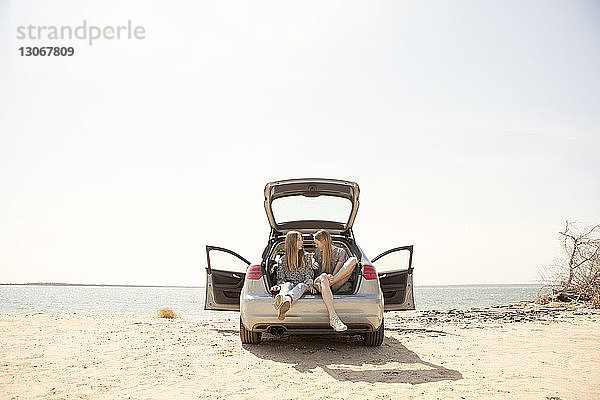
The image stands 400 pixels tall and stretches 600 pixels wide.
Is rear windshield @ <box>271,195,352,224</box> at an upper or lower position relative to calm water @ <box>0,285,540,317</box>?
upper

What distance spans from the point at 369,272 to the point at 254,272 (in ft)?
4.69

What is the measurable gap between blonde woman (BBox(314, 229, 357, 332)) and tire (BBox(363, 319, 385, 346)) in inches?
32.6

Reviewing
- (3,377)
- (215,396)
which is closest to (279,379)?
(215,396)

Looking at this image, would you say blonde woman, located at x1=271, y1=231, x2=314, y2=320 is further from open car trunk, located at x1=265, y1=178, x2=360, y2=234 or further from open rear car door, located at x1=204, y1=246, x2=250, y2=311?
open rear car door, located at x1=204, y1=246, x2=250, y2=311

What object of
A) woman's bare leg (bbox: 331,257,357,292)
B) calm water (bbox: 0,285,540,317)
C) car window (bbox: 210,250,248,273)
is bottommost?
calm water (bbox: 0,285,540,317)

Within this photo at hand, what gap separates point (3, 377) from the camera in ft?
16.8

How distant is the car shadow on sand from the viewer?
5023 mm

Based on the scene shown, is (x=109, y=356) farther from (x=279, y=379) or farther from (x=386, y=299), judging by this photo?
(x=386, y=299)

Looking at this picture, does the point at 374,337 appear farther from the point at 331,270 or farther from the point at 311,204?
the point at 311,204

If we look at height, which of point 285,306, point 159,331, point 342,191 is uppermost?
point 342,191

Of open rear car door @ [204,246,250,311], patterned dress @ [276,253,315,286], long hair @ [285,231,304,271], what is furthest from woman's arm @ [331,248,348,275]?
open rear car door @ [204,246,250,311]

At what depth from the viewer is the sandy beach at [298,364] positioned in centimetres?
446

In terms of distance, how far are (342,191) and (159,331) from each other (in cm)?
395

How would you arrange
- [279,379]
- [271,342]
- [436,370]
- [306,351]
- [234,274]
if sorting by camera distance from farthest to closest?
[234,274], [271,342], [306,351], [436,370], [279,379]
